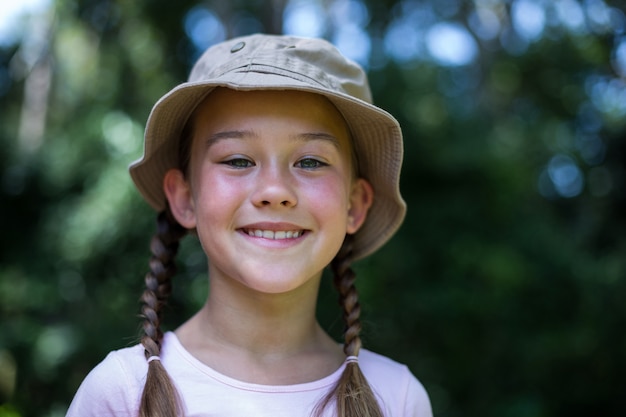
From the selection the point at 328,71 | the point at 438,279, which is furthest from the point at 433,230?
the point at 328,71

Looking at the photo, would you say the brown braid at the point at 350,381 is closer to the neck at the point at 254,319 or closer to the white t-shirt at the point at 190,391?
the white t-shirt at the point at 190,391

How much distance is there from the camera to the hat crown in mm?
1953

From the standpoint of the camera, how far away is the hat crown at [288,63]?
1.95 metres

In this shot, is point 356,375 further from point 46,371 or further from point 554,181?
point 554,181

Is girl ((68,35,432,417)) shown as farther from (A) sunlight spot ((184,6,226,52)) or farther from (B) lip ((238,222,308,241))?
(A) sunlight spot ((184,6,226,52))

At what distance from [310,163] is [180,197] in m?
0.46

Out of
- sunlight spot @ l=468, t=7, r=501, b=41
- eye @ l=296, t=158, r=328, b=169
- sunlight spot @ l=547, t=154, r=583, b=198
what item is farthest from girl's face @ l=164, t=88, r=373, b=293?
sunlight spot @ l=468, t=7, r=501, b=41

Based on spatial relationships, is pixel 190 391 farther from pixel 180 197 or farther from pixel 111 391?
pixel 180 197

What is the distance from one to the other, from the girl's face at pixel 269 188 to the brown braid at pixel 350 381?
25 cm

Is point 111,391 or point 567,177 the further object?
point 567,177

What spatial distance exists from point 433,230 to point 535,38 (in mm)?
5529

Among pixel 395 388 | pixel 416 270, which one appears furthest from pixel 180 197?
pixel 416 270

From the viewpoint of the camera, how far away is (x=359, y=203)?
7.61ft

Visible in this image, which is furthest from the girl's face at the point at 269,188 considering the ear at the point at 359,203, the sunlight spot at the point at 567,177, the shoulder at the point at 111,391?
the sunlight spot at the point at 567,177
